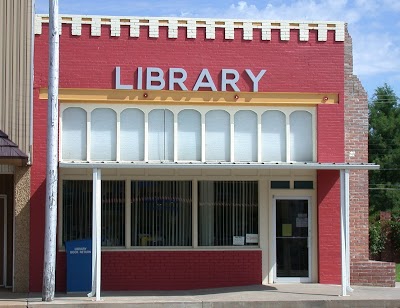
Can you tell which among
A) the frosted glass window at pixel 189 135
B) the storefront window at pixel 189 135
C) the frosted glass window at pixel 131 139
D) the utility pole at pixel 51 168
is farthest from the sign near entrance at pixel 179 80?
the utility pole at pixel 51 168

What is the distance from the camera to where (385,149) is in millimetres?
58500

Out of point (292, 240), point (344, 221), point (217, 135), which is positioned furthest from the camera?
point (292, 240)

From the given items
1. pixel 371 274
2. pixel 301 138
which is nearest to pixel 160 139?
pixel 301 138

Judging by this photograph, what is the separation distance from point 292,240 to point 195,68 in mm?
4647

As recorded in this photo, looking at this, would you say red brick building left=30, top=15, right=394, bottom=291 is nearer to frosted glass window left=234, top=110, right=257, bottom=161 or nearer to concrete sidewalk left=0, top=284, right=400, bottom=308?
frosted glass window left=234, top=110, right=257, bottom=161

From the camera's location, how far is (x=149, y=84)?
17.0m

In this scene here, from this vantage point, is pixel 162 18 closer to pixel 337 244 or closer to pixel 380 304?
pixel 337 244

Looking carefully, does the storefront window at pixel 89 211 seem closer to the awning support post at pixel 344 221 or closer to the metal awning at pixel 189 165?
the metal awning at pixel 189 165

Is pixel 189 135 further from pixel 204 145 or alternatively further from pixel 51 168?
pixel 51 168

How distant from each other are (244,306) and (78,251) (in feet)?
13.0

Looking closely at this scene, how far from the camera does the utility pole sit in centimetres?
1488

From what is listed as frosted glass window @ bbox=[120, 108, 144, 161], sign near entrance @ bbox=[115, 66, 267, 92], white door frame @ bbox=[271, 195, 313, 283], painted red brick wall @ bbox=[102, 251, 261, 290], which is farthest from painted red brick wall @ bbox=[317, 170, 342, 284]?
frosted glass window @ bbox=[120, 108, 144, 161]

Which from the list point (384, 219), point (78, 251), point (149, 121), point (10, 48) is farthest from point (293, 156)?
point (384, 219)

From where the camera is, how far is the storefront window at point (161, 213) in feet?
56.7
